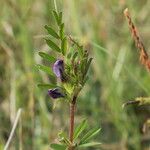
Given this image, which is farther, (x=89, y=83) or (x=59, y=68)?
(x=89, y=83)

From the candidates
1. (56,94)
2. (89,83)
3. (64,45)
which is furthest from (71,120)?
(89,83)

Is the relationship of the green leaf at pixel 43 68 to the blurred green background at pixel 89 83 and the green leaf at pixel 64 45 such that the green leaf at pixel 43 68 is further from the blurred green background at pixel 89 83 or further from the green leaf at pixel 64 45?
the blurred green background at pixel 89 83

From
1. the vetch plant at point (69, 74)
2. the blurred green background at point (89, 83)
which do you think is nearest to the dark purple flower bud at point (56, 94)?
the vetch plant at point (69, 74)

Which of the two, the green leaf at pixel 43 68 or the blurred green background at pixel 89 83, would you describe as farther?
the blurred green background at pixel 89 83

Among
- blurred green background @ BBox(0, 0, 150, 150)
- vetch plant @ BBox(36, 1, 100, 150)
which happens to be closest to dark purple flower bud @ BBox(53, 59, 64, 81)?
vetch plant @ BBox(36, 1, 100, 150)

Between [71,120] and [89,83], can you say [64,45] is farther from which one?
[89,83]

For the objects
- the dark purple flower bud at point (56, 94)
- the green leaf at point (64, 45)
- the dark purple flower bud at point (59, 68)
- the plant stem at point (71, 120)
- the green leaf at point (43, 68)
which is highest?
the green leaf at point (64, 45)

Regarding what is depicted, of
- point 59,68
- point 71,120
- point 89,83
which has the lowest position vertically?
point 71,120

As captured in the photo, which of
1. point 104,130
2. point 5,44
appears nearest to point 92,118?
point 104,130
